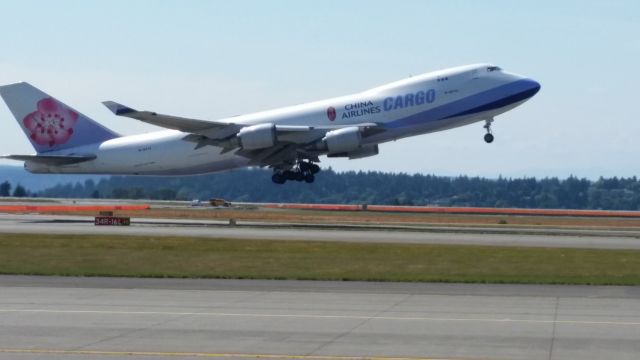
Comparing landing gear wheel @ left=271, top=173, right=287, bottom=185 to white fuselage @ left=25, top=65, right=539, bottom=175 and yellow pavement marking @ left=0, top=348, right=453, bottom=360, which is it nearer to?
white fuselage @ left=25, top=65, right=539, bottom=175

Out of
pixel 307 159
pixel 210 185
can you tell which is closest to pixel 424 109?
pixel 307 159

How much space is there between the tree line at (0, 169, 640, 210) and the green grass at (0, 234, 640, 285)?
84140mm

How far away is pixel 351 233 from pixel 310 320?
29655mm

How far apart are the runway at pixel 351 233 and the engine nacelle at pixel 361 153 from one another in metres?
4.02

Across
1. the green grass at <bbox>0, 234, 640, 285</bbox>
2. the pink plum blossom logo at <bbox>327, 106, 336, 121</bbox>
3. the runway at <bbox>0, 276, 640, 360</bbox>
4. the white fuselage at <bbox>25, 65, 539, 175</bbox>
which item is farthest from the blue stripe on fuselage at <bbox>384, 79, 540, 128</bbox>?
the runway at <bbox>0, 276, 640, 360</bbox>

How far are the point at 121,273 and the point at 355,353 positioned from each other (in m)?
15.4

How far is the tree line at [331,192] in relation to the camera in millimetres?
139988

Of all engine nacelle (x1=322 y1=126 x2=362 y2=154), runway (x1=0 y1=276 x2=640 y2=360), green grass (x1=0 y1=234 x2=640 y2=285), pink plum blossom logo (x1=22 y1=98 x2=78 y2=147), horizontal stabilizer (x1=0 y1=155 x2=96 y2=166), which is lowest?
runway (x1=0 y1=276 x2=640 y2=360)

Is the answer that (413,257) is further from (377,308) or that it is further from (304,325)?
(304,325)

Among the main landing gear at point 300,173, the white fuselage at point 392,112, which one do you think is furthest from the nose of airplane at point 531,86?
the main landing gear at point 300,173

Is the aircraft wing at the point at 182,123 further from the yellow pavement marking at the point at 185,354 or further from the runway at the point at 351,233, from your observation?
the yellow pavement marking at the point at 185,354

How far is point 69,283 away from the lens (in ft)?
91.0

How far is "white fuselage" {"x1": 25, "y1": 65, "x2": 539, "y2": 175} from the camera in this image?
5622 centimetres

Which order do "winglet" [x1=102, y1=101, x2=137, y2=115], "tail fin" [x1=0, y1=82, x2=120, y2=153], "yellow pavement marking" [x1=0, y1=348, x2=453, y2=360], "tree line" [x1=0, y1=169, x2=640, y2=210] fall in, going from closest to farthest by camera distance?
"yellow pavement marking" [x1=0, y1=348, x2=453, y2=360]
"winglet" [x1=102, y1=101, x2=137, y2=115]
"tail fin" [x1=0, y1=82, x2=120, y2=153]
"tree line" [x1=0, y1=169, x2=640, y2=210]
